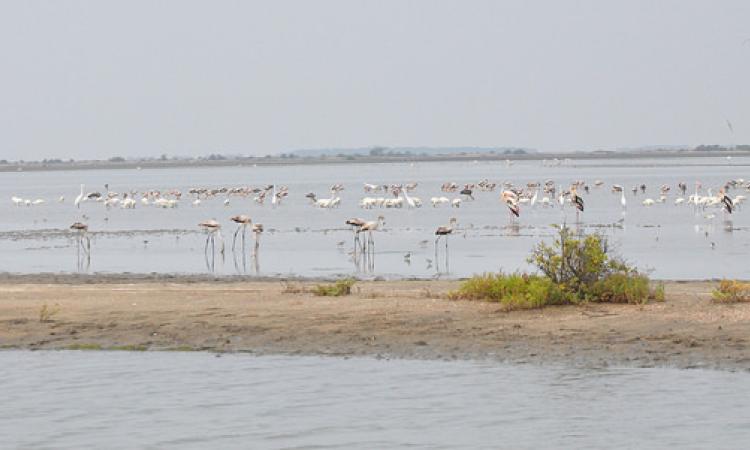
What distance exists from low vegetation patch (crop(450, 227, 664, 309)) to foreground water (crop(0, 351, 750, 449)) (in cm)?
236

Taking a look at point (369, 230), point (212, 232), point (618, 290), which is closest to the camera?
point (618, 290)

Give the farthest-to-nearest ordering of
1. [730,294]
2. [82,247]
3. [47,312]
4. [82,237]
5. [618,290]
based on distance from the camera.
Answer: [82,237] < [82,247] < [47,312] < [618,290] < [730,294]

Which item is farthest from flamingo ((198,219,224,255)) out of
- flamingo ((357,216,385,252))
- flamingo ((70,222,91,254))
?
flamingo ((357,216,385,252))

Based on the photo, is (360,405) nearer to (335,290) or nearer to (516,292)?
(516,292)

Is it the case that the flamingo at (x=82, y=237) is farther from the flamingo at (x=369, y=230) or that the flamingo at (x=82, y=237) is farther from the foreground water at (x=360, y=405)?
the foreground water at (x=360, y=405)

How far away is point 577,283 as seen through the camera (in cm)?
1672

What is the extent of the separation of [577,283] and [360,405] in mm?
4896

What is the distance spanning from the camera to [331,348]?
1534 cm

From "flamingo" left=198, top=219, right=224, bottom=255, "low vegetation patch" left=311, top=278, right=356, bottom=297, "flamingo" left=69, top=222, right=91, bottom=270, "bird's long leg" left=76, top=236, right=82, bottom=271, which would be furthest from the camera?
"flamingo" left=198, top=219, right=224, bottom=255

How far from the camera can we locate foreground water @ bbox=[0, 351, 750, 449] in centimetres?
1140

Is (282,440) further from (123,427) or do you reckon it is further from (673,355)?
(673,355)

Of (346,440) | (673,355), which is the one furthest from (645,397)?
(346,440)

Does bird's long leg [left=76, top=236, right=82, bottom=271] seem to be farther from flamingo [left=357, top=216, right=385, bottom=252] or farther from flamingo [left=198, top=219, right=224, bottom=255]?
flamingo [left=357, top=216, right=385, bottom=252]

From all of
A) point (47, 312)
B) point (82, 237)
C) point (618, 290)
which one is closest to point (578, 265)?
point (618, 290)
